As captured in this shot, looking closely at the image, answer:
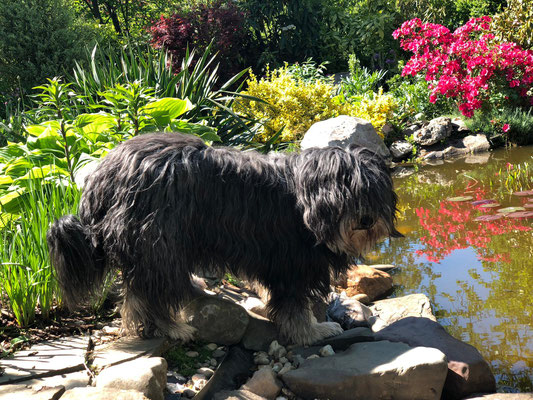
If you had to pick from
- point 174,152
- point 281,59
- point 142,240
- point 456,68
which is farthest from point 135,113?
point 281,59

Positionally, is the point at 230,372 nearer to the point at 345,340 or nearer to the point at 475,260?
the point at 345,340

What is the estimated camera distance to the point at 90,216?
304 cm

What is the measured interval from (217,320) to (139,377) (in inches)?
34.3

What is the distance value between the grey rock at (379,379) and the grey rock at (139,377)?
754mm

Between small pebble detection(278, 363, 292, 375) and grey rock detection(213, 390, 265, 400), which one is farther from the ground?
grey rock detection(213, 390, 265, 400)

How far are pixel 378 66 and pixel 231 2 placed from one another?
411 cm

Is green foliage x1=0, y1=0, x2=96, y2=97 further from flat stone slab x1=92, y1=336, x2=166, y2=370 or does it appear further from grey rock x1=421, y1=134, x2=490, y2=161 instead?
flat stone slab x1=92, y1=336, x2=166, y2=370

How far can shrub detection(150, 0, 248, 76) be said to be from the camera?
11.3 metres

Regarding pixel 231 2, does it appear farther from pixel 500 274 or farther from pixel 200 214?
pixel 200 214

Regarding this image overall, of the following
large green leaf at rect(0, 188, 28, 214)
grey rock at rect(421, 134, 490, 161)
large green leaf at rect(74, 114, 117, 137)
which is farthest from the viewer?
grey rock at rect(421, 134, 490, 161)

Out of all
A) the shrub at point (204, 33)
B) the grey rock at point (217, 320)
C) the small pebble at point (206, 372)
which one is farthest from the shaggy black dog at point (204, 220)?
the shrub at point (204, 33)

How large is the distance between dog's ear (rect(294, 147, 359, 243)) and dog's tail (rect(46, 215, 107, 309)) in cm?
118

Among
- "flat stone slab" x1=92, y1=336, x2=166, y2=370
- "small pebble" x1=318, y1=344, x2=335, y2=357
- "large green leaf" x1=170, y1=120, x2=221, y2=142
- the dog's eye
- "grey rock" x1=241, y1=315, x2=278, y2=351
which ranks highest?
"large green leaf" x1=170, y1=120, x2=221, y2=142

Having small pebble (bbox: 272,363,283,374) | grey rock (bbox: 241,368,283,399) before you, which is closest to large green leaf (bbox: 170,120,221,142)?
small pebble (bbox: 272,363,283,374)
